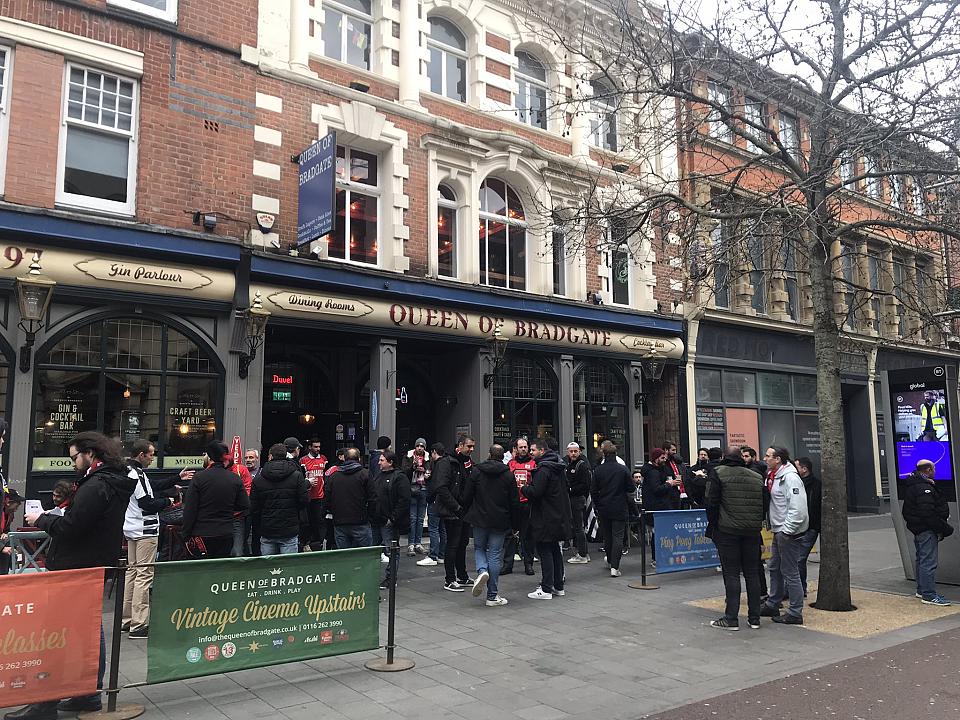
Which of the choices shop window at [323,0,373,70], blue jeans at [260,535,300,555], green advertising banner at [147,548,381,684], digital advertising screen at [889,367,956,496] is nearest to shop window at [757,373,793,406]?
digital advertising screen at [889,367,956,496]

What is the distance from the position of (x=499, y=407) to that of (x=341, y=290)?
458 centimetres

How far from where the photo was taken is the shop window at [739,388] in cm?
1998

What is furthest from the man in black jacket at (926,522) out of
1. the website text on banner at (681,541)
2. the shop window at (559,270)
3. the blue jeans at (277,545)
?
the shop window at (559,270)

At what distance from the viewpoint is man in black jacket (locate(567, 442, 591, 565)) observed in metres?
11.2

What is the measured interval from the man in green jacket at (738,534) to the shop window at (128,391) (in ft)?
26.6

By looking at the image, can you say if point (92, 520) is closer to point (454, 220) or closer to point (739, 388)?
point (454, 220)

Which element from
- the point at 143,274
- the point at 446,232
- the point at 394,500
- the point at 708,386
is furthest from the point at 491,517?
the point at 708,386

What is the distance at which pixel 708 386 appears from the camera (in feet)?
64.1

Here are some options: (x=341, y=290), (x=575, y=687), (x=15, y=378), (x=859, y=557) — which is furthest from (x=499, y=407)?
(x=575, y=687)

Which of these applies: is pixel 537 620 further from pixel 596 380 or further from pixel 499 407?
pixel 596 380

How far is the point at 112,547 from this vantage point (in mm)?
5543

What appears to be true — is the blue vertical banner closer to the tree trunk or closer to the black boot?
the tree trunk

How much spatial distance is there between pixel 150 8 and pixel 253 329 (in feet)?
18.5

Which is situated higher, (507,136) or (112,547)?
(507,136)
